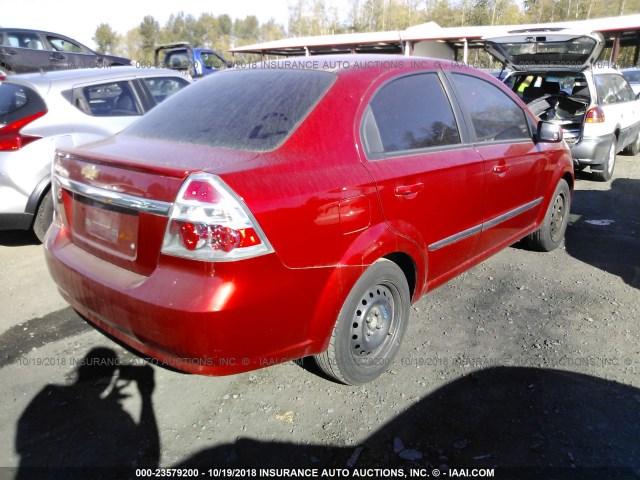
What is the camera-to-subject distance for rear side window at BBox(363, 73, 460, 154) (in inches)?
103

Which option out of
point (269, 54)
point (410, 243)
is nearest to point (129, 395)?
point (410, 243)

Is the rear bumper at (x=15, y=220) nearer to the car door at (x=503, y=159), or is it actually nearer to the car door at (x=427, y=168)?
the car door at (x=427, y=168)

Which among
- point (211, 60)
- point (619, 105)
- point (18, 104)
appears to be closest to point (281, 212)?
point (18, 104)

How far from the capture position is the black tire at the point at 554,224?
4.38m

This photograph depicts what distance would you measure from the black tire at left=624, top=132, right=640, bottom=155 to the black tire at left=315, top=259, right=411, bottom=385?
26.8 feet

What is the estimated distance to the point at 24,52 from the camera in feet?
36.8

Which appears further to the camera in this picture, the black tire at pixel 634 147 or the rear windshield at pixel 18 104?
the black tire at pixel 634 147

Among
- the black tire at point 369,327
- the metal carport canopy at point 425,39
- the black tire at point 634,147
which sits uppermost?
the metal carport canopy at point 425,39

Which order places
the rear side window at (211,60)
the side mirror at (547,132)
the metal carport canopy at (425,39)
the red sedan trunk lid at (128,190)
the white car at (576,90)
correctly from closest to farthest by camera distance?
the red sedan trunk lid at (128,190) → the side mirror at (547,132) → the white car at (576,90) → the rear side window at (211,60) → the metal carport canopy at (425,39)

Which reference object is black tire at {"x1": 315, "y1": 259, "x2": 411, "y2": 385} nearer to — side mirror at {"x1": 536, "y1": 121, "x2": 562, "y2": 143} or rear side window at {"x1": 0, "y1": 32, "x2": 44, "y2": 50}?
side mirror at {"x1": 536, "y1": 121, "x2": 562, "y2": 143}

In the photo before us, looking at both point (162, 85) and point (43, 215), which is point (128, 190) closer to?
point (43, 215)

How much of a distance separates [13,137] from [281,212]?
332 centimetres

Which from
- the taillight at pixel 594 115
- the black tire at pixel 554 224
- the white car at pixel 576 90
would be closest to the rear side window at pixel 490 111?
the black tire at pixel 554 224

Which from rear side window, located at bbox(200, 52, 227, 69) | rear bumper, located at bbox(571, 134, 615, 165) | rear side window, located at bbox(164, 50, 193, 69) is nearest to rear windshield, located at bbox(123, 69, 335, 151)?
rear bumper, located at bbox(571, 134, 615, 165)
